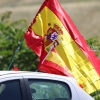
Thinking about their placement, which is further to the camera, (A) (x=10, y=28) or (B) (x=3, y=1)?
(B) (x=3, y=1)

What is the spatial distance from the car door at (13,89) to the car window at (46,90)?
0.44 ft

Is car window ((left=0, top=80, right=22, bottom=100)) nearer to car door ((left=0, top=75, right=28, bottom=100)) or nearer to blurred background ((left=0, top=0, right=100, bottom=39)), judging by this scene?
car door ((left=0, top=75, right=28, bottom=100))

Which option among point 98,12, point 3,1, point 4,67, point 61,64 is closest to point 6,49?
point 4,67

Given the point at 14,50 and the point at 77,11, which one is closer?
the point at 14,50

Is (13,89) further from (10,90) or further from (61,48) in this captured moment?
(61,48)

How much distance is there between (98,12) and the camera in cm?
3156

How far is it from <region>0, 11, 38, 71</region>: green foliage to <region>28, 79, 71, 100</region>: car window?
21.8ft

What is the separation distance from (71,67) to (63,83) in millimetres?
1634

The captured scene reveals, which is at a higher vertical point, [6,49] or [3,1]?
[3,1]

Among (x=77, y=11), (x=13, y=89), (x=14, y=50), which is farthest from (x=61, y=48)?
(x=77, y=11)

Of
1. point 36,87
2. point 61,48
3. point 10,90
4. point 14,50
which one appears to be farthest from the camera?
point 14,50

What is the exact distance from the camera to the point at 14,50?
44.1 feet

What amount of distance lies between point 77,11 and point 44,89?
27289mm

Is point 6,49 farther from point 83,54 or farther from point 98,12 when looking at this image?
point 98,12
